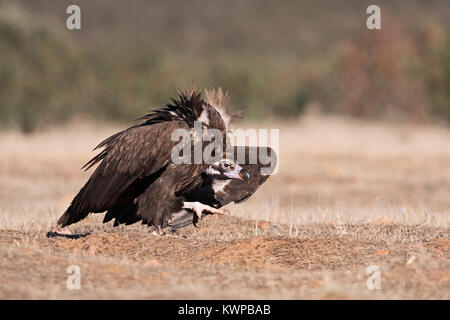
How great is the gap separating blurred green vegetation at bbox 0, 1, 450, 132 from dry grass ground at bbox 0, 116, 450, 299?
11368 millimetres

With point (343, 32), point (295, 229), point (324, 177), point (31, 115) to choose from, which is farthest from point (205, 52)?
point (295, 229)

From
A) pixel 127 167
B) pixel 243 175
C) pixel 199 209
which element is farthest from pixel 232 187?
pixel 127 167

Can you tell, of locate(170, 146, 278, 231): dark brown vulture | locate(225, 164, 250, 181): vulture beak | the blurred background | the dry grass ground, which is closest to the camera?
the dry grass ground

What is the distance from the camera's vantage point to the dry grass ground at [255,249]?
5.45 meters

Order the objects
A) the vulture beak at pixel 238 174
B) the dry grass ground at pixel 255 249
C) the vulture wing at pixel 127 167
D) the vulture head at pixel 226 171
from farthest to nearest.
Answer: the vulture beak at pixel 238 174 → the vulture head at pixel 226 171 → the vulture wing at pixel 127 167 → the dry grass ground at pixel 255 249

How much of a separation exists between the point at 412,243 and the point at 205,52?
7714 centimetres

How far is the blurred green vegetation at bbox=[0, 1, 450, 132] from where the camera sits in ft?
88.3

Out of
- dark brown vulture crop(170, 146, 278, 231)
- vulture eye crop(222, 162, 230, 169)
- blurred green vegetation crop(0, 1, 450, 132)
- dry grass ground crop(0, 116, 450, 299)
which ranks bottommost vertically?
dry grass ground crop(0, 116, 450, 299)

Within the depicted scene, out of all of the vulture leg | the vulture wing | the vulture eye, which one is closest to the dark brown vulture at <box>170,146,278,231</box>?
the vulture eye

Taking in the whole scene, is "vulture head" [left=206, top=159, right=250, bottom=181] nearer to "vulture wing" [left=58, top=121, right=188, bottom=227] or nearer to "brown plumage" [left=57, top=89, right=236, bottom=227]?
"brown plumage" [left=57, top=89, right=236, bottom=227]

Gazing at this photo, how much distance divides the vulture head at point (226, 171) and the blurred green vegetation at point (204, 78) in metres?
16.0

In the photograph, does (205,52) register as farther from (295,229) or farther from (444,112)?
(295,229)

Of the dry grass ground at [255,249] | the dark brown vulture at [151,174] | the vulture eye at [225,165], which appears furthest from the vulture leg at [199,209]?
the vulture eye at [225,165]

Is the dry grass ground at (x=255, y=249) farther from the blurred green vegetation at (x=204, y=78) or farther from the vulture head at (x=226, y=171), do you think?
the blurred green vegetation at (x=204, y=78)
